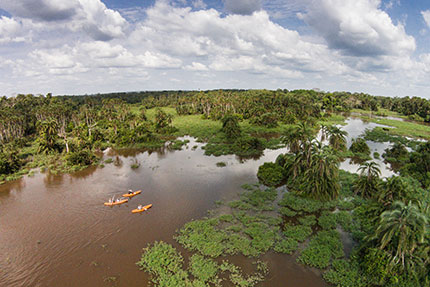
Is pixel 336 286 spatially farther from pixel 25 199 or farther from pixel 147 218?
pixel 25 199

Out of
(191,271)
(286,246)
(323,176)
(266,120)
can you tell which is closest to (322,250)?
(286,246)

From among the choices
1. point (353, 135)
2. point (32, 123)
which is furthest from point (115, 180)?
point (353, 135)

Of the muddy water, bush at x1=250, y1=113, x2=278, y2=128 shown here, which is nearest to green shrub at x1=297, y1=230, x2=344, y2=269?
the muddy water

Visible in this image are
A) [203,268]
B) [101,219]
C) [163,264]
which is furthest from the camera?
[101,219]

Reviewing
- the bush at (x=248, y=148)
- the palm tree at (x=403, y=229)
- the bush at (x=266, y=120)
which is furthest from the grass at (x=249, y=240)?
the bush at (x=266, y=120)

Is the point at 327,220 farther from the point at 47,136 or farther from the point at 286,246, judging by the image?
the point at 47,136

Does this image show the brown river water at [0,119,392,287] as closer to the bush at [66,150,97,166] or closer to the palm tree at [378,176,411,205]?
the bush at [66,150,97,166]
